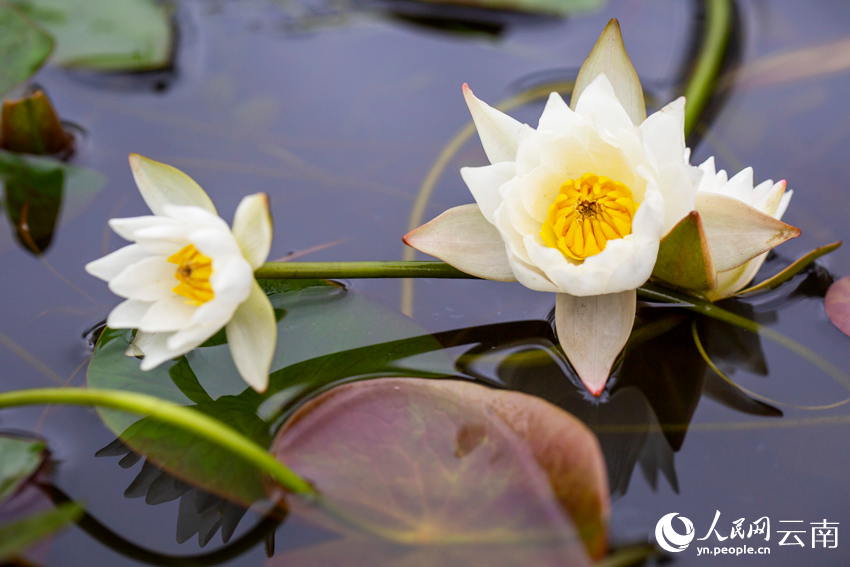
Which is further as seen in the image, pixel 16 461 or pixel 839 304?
pixel 839 304

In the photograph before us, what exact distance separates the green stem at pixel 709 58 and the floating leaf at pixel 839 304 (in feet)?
1.78

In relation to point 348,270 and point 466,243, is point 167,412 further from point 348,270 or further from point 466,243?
point 466,243

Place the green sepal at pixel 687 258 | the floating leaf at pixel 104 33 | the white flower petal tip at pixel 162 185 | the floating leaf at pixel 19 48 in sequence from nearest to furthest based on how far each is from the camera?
1. the green sepal at pixel 687 258
2. the white flower petal tip at pixel 162 185
3. the floating leaf at pixel 19 48
4. the floating leaf at pixel 104 33

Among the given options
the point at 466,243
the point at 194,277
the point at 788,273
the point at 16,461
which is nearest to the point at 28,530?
the point at 16,461

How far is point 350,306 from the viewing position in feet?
4.30

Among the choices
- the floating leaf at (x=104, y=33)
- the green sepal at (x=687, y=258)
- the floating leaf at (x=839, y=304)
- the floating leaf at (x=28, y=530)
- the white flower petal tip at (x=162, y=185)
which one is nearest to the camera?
the floating leaf at (x=28, y=530)

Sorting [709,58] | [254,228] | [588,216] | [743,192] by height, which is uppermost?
[709,58]

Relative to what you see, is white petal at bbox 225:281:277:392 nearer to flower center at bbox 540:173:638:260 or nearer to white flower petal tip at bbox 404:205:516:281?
white flower petal tip at bbox 404:205:516:281

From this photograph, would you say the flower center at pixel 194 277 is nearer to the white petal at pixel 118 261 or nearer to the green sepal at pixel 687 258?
the white petal at pixel 118 261

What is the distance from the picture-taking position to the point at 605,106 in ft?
3.44

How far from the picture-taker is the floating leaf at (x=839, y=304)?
129 centimetres

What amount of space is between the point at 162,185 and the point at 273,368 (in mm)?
432

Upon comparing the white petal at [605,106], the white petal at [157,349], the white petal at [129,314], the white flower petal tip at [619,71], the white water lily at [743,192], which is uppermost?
the white flower petal tip at [619,71]

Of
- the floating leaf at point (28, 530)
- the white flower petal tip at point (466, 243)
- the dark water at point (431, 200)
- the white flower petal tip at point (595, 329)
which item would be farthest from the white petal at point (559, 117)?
the floating leaf at point (28, 530)
